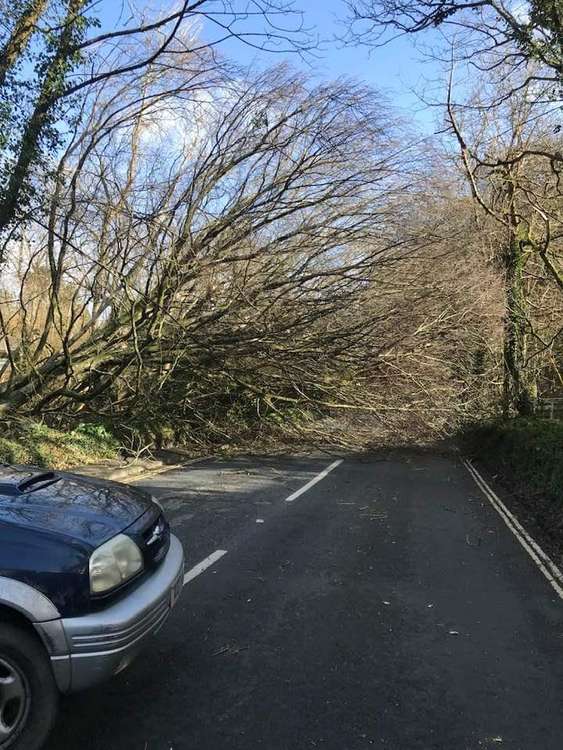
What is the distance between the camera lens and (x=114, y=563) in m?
3.07

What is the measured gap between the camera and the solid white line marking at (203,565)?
5655 mm

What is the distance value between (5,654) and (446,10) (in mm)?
8898

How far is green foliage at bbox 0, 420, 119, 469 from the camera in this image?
11095 millimetres

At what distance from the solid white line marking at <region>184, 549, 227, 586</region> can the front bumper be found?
8.09ft

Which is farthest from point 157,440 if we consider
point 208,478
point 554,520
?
point 554,520

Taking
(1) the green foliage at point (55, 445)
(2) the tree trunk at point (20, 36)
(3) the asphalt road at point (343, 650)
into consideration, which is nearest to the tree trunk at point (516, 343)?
(3) the asphalt road at point (343, 650)

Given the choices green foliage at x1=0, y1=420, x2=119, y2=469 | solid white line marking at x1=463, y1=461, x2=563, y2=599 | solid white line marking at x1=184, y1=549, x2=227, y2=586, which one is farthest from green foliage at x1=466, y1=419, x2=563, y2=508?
green foliage at x1=0, y1=420, x2=119, y2=469

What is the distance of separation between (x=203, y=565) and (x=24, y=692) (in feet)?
10.9

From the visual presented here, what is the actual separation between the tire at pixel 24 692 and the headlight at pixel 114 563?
0.37 meters

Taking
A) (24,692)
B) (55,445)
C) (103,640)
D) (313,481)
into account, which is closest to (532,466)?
(313,481)

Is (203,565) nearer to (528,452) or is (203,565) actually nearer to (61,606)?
(61,606)

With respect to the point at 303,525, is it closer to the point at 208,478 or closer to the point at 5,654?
the point at 208,478

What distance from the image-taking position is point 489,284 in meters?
15.2

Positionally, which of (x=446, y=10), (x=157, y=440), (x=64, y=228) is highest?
(x=446, y=10)
